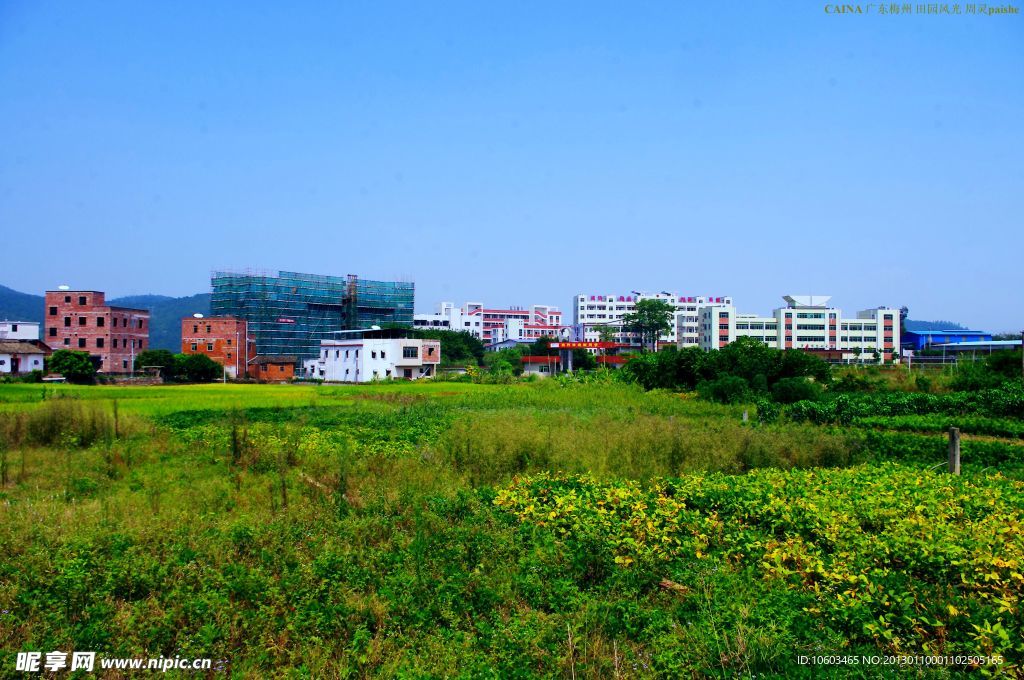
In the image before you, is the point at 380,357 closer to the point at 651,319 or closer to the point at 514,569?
the point at 651,319

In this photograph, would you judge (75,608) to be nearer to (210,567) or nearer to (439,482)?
(210,567)

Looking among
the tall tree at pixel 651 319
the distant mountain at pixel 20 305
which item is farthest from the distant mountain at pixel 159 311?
the tall tree at pixel 651 319

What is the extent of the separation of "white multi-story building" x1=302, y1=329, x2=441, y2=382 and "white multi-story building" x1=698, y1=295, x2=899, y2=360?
1418 inches

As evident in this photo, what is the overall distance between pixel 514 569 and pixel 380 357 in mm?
44160

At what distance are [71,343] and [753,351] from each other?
1858 inches

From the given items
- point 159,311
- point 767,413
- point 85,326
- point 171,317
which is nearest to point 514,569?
point 767,413

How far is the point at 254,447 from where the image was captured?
11.4 meters

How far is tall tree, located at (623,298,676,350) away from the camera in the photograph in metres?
77.5

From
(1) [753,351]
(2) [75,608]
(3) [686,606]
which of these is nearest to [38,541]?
(2) [75,608]

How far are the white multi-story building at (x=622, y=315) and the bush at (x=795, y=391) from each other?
5681 cm

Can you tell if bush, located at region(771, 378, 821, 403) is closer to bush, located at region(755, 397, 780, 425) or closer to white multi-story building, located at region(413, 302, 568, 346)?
bush, located at region(755, 397, 780, 425)

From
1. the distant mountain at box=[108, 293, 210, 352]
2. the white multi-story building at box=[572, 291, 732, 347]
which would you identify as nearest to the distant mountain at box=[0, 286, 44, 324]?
the distant mountain at box=[108, 293, 210, 352]

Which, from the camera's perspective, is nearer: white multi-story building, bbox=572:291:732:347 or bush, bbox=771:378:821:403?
bush, bbox=771:378:821:403

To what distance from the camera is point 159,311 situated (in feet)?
533
